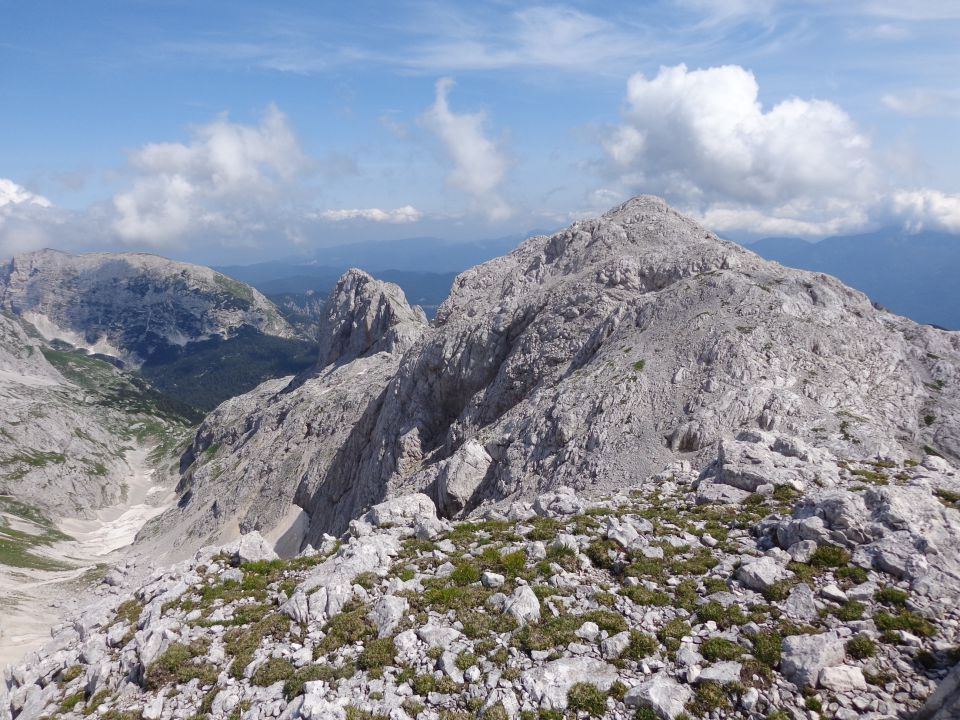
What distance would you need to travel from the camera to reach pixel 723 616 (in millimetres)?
13836

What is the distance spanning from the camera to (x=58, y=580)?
115 meters

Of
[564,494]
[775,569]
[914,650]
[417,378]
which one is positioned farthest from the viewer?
[417,378]

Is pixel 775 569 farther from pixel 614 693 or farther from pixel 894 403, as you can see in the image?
pixel 894 403

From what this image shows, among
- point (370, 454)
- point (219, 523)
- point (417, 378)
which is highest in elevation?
point (417, 378)

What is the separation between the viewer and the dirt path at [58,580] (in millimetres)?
80562

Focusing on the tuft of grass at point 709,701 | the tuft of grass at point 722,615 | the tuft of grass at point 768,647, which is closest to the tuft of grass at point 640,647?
the tuft of grass at point 709,701

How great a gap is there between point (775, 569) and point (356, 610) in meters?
12.9

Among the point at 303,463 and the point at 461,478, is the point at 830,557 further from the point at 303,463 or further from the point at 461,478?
the point at 303,463

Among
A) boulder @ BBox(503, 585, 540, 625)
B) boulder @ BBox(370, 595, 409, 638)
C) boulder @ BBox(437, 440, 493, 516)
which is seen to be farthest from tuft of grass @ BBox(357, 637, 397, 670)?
boulder @ BBox(437, 440, 493, 516)

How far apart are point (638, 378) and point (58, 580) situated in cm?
14091

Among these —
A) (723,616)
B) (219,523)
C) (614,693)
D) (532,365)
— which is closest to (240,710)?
(614,693)

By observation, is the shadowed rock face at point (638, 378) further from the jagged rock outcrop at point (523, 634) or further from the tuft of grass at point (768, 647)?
the tuft of grass at point (768, 647)

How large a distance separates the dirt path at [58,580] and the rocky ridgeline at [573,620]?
56.1 metres

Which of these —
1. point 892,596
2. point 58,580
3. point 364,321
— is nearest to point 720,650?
point 892,596
